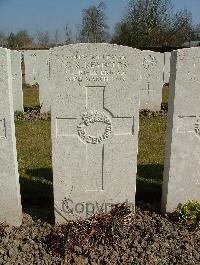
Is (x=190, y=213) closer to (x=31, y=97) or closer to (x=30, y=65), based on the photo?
(x=31, y=97)

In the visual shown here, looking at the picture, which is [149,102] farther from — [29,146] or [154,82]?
[29,146]

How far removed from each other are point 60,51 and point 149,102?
273 inches

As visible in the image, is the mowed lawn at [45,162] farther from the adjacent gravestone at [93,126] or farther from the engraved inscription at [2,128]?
the engraved inscription at [2,128]

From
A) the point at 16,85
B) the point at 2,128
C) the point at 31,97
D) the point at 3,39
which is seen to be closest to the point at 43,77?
the point at 16,85

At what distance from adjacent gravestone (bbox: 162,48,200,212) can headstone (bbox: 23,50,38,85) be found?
12675 millimetres

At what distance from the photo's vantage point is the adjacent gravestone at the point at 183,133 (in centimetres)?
357

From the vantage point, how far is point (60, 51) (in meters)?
3.38

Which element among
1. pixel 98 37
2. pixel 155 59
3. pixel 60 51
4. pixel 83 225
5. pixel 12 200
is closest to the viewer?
pixel 60 51

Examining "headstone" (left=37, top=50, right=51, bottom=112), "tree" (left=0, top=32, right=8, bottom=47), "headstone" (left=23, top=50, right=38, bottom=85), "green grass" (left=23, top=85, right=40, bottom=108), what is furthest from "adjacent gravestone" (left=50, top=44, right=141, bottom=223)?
"tree" (left=0, top=32, right=8, bottom=47)

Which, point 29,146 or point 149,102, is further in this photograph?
point 149,102

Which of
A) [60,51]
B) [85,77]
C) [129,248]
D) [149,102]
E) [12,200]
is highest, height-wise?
[60,51]

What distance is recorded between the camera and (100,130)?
370cm

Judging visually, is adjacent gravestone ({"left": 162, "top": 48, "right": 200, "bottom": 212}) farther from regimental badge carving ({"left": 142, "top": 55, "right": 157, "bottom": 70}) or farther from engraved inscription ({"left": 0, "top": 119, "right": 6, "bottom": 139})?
regimental badge carving ({"left": 142, "top": 55, "right": 157, "bottom": 70})

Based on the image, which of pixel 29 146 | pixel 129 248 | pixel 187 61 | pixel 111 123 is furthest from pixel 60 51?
pixel 29 146
